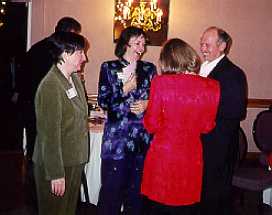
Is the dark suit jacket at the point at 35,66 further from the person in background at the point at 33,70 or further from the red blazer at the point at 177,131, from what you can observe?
the red blazer at the point at 177,131

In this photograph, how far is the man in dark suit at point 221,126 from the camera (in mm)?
2887

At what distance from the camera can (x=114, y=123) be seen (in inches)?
110

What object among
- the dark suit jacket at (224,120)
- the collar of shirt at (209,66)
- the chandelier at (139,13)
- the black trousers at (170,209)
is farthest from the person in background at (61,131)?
the chandelier at (139,13)

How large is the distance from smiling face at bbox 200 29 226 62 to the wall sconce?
2221mm

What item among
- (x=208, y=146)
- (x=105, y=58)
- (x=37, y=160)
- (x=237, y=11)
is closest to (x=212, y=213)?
(x=208, y=146)

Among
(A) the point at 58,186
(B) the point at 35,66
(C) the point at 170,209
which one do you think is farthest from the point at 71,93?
(B) the point at 35,66

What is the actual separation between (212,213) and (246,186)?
61cm

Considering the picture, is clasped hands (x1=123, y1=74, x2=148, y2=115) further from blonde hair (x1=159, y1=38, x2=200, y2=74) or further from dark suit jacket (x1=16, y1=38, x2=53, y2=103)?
dark suit jacket (x1=16, y1=38, x2=53, y2=103)

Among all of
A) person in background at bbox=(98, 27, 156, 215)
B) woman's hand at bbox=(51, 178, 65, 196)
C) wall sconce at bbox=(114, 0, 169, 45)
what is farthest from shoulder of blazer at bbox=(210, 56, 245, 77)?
wall sconce at bbox=(114, 0, 169, 45)

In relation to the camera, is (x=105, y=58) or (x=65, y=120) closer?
(x=65, y=120)

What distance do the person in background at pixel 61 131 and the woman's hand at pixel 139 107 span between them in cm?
51

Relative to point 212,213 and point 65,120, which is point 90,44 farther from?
point 65,120

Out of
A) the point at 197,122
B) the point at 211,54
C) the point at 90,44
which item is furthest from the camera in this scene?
the point at 90,44

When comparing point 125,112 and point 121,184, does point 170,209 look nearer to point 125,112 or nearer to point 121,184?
point 121,184
